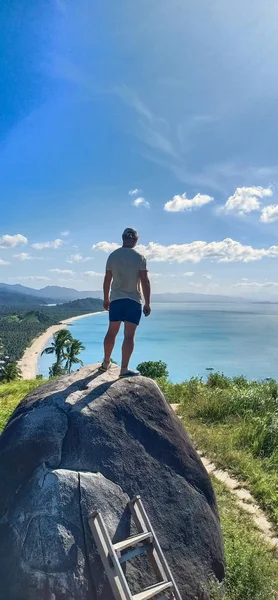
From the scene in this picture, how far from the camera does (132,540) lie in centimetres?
313

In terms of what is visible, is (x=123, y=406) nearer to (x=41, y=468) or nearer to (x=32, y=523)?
(x=41, y=468)

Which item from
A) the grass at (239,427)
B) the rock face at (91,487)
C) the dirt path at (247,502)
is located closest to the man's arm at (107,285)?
the rock face at (91,487)

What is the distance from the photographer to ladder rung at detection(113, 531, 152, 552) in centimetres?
305

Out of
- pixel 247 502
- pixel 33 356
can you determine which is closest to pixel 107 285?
pixel 247 502

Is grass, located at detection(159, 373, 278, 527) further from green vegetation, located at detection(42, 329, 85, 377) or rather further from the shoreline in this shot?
the shoreline

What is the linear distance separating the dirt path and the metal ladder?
250 centimetres

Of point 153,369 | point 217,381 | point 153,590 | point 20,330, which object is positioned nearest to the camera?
point 153,590

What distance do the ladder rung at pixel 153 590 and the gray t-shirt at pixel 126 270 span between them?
2792mm

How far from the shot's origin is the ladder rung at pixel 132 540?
10.0ft

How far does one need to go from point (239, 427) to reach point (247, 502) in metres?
3.22

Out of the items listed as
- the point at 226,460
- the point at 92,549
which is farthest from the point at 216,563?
the point at 226,460

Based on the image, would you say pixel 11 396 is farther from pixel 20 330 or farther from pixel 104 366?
pixel 20 330

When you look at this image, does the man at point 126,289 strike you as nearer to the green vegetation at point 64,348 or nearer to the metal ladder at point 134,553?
the metal ladder at point 134,553

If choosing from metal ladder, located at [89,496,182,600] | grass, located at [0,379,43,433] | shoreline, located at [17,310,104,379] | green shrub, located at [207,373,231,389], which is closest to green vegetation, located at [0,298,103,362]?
shoreline, located at [17,310,104,379]
